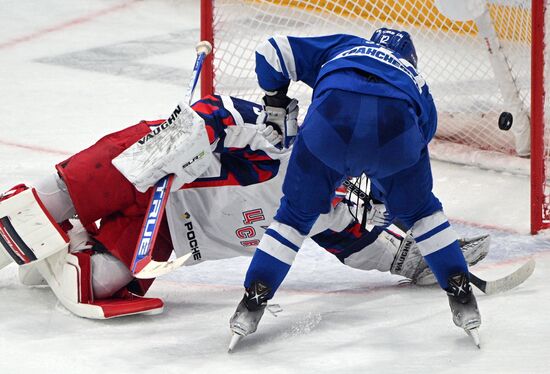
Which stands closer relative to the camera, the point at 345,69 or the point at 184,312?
the point at 345,69

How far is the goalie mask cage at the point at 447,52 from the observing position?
4.62 meters

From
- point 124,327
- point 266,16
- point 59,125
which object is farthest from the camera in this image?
point 59,125

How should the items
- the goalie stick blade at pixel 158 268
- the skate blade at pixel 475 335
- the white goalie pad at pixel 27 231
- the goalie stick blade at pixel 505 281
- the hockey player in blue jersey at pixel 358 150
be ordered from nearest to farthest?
1. the hockey player in blue jersey at pixel 358 150
2. the skate blade at pixel 475 335
3. the goalie stick blade at pixel 158 268
4. the white goalie pad at pixel 27 231
5. the goalie stick blade at pixel 505 281

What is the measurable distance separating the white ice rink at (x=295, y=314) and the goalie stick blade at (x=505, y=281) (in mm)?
30

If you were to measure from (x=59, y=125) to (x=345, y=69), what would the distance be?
9.15ft

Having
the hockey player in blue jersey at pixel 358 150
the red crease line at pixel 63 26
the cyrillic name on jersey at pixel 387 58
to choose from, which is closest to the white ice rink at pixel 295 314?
the hockey player in blue jersey at pixel 358 150

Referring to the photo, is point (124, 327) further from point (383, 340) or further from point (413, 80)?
point (413, 80)

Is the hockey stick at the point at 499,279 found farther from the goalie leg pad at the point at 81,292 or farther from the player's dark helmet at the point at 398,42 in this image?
the goalie leg pad at the point at 81,292

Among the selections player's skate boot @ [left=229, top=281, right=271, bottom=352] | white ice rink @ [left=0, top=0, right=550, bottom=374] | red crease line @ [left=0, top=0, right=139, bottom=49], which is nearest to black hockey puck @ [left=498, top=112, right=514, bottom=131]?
white ice rink @ [left=0, top=0, right=550, bottom=374]

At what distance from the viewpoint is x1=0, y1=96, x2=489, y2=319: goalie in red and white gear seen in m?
3.20

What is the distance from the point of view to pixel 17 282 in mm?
3455

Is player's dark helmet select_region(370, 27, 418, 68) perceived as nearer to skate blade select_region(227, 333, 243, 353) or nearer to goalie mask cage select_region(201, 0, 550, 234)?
skate blade select_region(227, 333, 243, 353)

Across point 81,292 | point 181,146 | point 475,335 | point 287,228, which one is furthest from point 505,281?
point 81,292

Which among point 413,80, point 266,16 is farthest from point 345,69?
point 266,16
